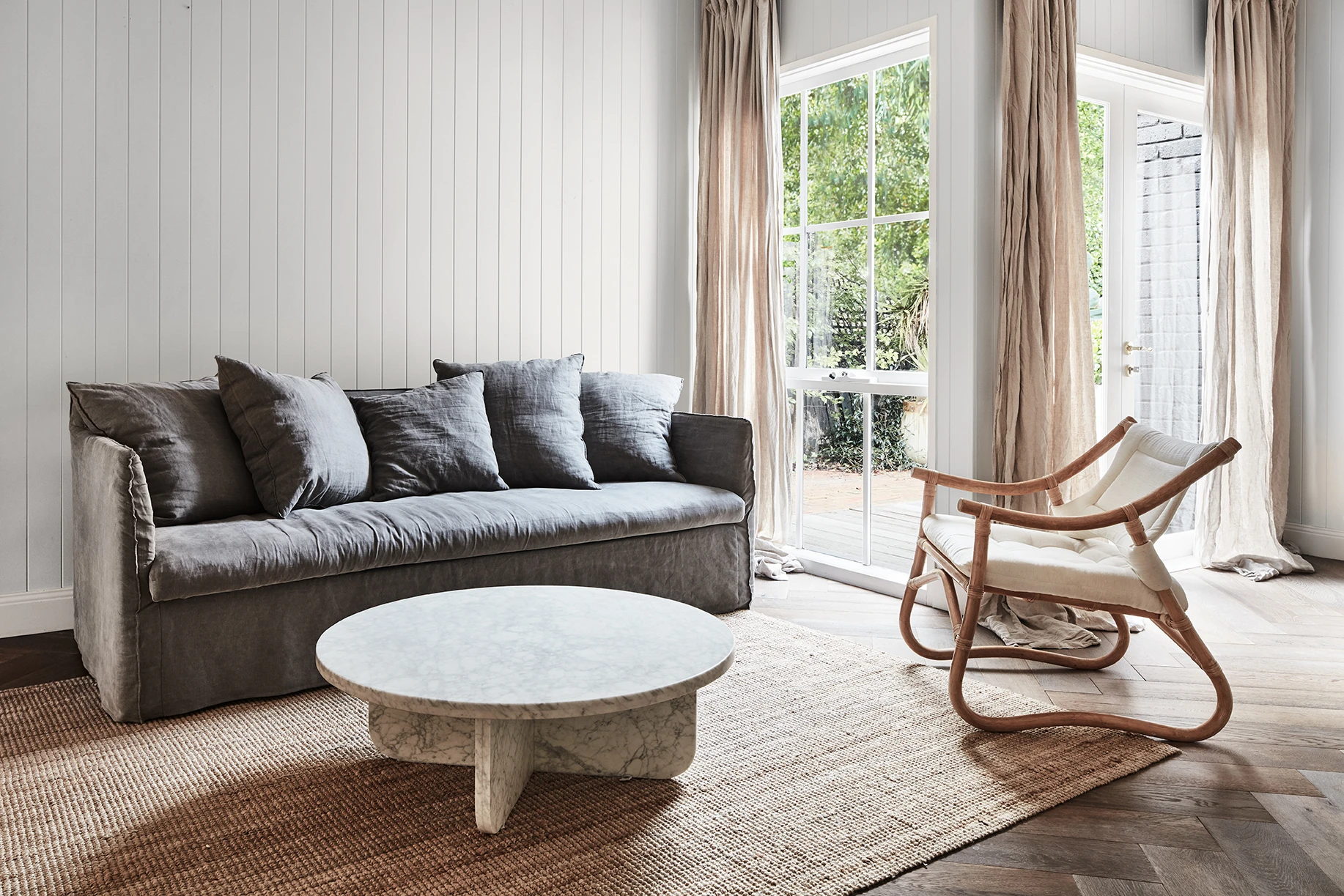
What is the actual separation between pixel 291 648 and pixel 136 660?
369mm

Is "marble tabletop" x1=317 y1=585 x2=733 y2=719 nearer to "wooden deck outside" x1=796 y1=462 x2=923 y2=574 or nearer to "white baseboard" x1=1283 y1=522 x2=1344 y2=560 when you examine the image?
"wooden deck outside" x1=796 y1=462 x2=923 y2=574

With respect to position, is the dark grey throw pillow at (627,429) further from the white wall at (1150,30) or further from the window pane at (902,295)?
the white wall at (1150,30)

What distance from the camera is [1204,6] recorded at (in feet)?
14.1

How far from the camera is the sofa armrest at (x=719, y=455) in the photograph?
3.53m

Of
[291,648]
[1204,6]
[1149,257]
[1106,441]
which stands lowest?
[291,648]

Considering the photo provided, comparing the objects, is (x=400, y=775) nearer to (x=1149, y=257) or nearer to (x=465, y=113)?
(x=465, y=113)

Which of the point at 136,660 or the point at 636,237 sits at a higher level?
the point at 636,237

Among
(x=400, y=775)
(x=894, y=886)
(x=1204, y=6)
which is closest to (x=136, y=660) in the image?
(x=400, y=775)

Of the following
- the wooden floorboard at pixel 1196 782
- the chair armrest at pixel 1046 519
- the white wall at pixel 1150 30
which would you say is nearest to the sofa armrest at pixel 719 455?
the wooden floorboard at pixel 1196 782

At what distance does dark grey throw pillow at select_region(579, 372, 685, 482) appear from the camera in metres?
3.59

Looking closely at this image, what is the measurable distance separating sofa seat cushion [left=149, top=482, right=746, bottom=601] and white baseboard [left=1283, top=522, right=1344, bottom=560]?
2851 millimetres

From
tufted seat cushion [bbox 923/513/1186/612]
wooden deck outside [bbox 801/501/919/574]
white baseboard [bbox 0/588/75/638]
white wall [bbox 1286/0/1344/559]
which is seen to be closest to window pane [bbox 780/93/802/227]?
wooden deck outside [bbox 801/501/919/574]

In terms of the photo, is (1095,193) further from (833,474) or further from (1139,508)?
(1139,508)

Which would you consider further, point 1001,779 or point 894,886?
point 1001,779
